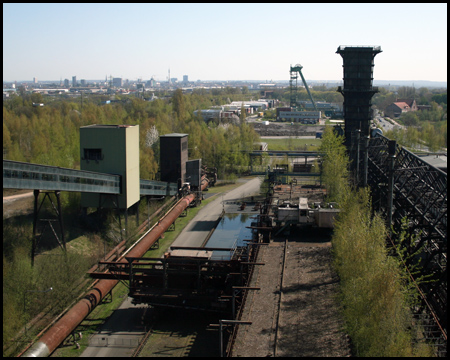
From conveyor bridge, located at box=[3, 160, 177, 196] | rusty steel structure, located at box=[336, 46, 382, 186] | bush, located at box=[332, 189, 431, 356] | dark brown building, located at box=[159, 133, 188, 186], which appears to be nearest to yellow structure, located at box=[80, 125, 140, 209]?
conveyor bridge, located at box=[3, 160, 177, 196]

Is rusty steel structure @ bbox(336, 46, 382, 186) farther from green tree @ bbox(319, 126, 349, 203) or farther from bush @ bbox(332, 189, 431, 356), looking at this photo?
bush @ bbox(332, 189, 431, 356)

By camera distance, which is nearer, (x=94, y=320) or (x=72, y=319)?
(x=72, y=319)

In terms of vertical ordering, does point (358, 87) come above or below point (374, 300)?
above

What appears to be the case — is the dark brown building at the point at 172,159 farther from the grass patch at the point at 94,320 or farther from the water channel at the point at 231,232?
the grass patch at the point at 94,320

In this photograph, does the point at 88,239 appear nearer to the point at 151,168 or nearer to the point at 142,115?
the point at 151,168

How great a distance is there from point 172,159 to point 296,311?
2211cm

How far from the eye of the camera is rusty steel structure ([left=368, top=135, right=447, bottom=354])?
14.1m

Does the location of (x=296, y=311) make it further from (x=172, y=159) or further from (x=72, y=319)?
(x=172, y=159)

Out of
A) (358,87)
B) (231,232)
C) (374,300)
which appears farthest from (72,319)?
(358,87)

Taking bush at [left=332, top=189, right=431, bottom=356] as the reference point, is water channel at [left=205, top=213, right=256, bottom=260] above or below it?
below

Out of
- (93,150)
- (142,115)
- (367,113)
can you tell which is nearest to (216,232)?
(93,150)

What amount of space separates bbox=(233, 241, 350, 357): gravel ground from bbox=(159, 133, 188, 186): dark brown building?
53.9 feet

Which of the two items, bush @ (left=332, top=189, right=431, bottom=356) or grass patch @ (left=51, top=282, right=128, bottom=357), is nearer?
bush @ (left=332, top=189, right=431, bottom=356)

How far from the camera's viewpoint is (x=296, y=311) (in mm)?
14562
